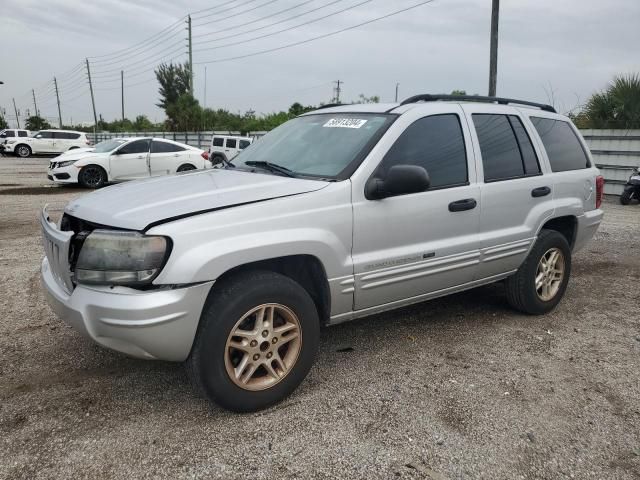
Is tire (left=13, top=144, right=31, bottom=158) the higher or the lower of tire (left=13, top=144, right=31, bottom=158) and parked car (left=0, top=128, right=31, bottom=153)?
the lower

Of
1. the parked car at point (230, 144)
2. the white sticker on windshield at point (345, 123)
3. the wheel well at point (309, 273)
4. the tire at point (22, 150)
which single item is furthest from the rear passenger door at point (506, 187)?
the tire at point (22, 150)

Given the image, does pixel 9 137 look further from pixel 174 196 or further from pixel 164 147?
pixel 174 196

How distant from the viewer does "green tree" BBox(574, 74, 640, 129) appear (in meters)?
13.8

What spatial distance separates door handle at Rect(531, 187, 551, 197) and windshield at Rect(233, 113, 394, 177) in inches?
57.5

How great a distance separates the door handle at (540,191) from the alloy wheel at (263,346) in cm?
237

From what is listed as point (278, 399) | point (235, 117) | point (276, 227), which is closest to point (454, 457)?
point (278, 399)

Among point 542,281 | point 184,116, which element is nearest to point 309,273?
point 542,281

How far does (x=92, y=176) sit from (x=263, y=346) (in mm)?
12781

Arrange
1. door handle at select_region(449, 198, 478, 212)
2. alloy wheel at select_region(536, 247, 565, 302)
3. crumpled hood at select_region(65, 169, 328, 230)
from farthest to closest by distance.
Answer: alloy wheel at select_region(536, 247, 565, 302)
door handle at select_region(449, 198, 478, 212)
crumpled hood at select_region(65, 169, 328, 230)

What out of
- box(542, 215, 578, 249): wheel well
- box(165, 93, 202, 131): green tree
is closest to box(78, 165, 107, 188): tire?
box(542, 215, 578, 249): wheel well

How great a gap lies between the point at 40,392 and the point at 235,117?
39.7 metres

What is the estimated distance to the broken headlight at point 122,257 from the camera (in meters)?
2.55

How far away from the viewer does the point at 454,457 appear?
2568 millimetres

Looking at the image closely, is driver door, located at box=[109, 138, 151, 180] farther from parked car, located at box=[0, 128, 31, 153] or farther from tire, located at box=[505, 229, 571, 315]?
parked car, located at box=[0, 128, 31, 153]
